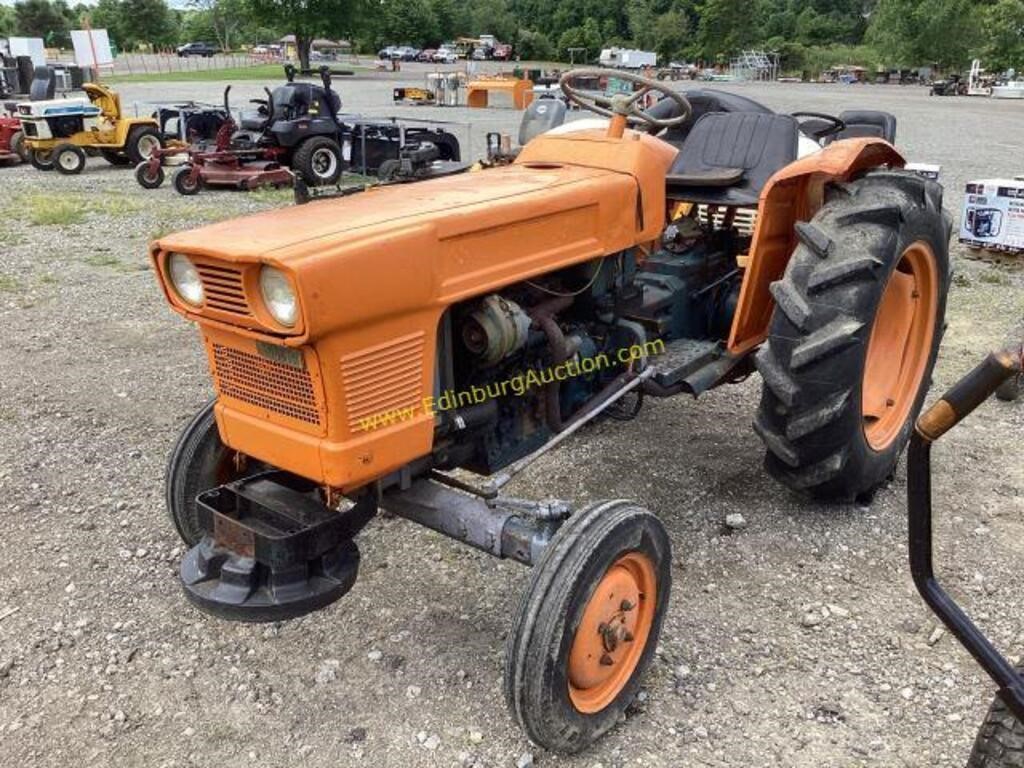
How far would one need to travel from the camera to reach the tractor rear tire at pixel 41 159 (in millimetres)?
13617

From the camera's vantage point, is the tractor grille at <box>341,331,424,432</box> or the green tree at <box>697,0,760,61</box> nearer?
the tractor grille at <box>341,331,424,432</box>

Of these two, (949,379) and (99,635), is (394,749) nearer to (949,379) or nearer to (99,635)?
(99,635)

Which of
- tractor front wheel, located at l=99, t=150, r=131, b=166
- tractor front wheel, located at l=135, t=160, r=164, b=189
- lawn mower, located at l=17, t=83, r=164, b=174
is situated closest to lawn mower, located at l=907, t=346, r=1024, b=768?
tractor front wheel, located at l=135, t=160, r=164, b=189

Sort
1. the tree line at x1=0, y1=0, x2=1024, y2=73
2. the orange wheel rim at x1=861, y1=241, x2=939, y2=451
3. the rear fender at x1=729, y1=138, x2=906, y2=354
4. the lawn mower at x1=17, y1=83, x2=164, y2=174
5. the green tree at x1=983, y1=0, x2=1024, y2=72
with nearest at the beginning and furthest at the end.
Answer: the rear fender at x1=729, y1=138, x2=906, y2=354
the orange wheel rim at x1=861, y1=241, x2=939, y2=451
the lawn mower at x1=17, y1=83, x2=164, y2=174
the green tree at x1=983, y1=0, x2=1024, y2=72
the tree line at x1=0, y1=0, x2=1024, y2=73

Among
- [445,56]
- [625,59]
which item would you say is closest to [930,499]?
[625,59]

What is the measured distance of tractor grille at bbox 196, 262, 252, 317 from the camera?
2123 mm

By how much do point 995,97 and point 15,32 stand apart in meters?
62.6

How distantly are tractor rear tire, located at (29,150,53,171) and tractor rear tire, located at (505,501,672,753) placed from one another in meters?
13.7

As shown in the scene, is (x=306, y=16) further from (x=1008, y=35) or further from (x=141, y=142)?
(x=1008, y=35)

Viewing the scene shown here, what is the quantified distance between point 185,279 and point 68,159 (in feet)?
42.3

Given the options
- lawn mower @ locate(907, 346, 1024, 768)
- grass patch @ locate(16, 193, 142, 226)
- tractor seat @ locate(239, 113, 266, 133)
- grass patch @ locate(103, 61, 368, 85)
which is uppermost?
lawn mower @ locate(907, 346, 1024, 768)

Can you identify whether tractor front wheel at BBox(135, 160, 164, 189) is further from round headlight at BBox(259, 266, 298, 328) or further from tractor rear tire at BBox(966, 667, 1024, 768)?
tractor rear tire at BBox(966, 667, 1024, 768)

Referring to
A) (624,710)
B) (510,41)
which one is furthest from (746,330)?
(510,41)

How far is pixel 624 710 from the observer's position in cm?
252
